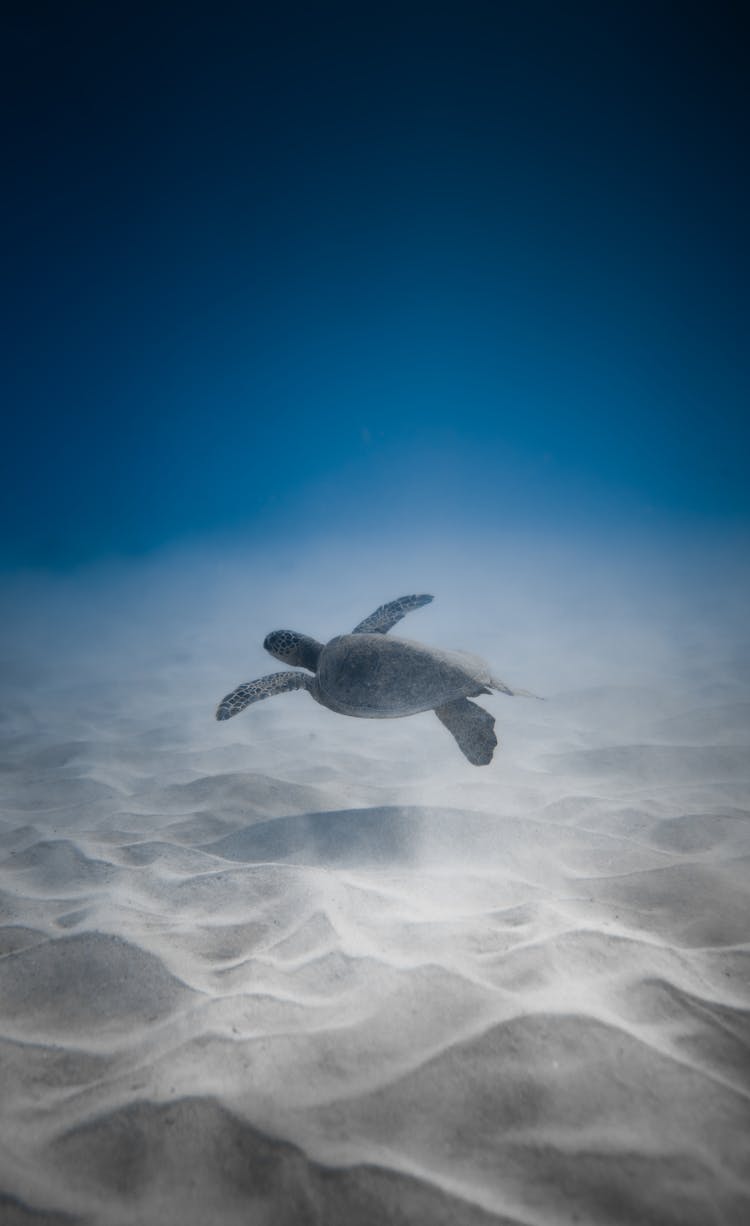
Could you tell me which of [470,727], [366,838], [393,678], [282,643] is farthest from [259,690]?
[470,727]

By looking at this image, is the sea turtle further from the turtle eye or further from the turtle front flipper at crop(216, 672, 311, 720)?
the turtle eye

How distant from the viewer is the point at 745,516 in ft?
294

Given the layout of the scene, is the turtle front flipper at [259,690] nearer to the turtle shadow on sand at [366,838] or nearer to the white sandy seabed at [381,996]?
the white sandy seabed at [381,996]

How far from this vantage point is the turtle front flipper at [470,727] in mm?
4699

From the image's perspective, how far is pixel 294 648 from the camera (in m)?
5.85

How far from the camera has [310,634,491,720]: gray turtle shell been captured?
Result: 14.9 feet

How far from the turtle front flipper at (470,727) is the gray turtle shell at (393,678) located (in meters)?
0.23

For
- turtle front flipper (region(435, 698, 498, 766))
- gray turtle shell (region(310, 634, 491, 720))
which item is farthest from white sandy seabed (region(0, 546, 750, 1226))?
gray turtle shell (region(310, 634, 491, 720))

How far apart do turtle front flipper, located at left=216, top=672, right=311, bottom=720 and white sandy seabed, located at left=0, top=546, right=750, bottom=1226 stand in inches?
38.1

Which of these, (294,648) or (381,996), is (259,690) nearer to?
(294,648)

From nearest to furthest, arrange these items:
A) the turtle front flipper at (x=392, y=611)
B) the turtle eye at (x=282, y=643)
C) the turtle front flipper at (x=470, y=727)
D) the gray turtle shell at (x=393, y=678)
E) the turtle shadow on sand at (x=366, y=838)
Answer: the turtle shadow on sand at (x=366, y=838), the gray turtle shell at (x=393, y=678), the turtle front flipper at (x=470, y=727), the turtle eye at (x=282, y=643), the turtle front flipper at (x=392, y=611)

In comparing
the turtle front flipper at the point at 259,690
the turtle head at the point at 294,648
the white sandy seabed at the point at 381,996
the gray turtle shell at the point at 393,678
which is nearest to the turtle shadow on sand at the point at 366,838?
the white sandy seabed at the point at 381,996

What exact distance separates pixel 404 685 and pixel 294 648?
1.81m

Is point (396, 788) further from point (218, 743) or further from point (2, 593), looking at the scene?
point (2, 593)
